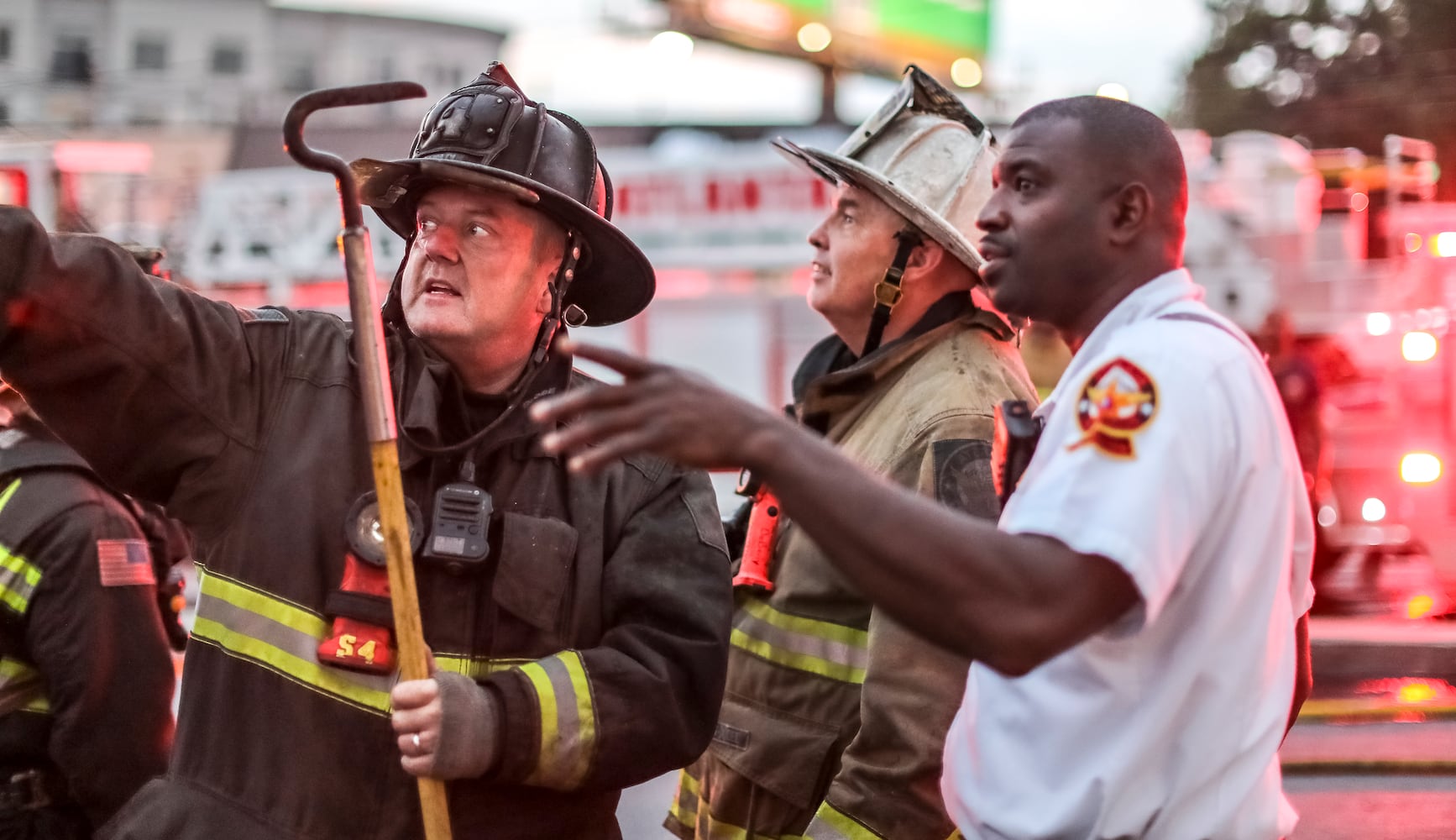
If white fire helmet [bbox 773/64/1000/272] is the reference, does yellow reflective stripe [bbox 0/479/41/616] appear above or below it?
below

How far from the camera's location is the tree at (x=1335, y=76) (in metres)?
31.3

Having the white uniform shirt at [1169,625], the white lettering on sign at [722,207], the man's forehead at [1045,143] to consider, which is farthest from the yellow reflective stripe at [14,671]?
the white lettering on sign at [722,207]

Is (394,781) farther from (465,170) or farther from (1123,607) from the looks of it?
(1123,607)

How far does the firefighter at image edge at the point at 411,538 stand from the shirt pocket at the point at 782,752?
0.45 metres

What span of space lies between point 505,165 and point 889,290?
105cm

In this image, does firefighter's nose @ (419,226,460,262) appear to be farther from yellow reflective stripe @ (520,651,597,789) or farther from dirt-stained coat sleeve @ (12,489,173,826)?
dirt-stained coat sleeve @ (12,489,173,826)

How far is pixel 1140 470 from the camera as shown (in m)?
1.65

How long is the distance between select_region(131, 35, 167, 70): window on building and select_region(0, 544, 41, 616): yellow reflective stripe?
49.3 metres

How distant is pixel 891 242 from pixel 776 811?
4.36ft

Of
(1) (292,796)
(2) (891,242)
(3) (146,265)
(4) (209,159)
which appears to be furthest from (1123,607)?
(4) (209,159)

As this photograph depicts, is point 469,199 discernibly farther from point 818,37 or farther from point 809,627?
point 818,37

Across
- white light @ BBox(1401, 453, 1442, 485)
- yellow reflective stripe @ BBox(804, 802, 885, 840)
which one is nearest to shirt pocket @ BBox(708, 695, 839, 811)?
yellow reflective stripe @ BBox(804, 802, 885, 840)

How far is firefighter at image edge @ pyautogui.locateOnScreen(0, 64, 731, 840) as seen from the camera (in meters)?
2.27

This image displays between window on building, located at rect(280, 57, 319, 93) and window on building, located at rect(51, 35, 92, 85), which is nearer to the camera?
window on building, located at rect(51, 35, 92, 85)
